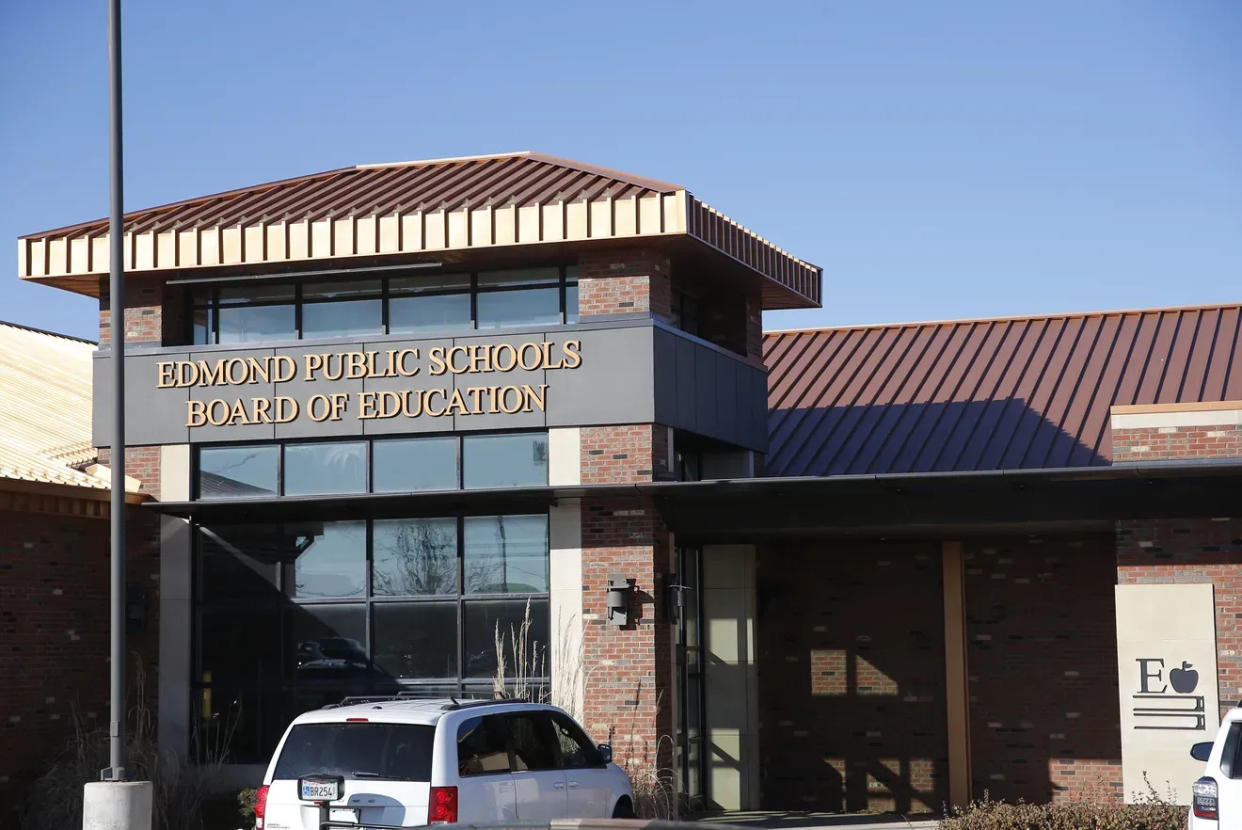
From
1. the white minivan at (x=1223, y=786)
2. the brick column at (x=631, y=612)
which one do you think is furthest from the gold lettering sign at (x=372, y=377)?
the white minivan at (x=1223, y=786)

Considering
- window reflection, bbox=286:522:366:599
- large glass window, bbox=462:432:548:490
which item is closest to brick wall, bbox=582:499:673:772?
large glass window, bbox=462:432:548:490

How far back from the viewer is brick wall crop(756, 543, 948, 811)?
24.5 meters

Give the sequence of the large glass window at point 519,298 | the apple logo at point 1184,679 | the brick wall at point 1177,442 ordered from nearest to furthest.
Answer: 1. the apple logo at point 1184,679
2. the brick wall at point 1177,442
3. the large glass window at point 519,298

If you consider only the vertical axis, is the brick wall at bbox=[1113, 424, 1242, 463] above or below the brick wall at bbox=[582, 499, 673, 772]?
above

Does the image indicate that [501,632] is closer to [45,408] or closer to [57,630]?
[57,630]

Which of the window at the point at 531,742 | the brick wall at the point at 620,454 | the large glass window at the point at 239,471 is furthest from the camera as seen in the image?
the large glass window at the point at 239,471

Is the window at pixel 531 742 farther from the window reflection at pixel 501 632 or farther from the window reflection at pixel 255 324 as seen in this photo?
the window reflection at pixel 255 324

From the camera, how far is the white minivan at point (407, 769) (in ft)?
42.3

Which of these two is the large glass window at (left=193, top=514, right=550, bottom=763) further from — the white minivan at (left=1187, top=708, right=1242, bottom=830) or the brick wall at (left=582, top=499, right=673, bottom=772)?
the white minivan at (left=1187, top=708, right=1242, bottom=830)

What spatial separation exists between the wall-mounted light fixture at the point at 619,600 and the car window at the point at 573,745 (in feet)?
13.8

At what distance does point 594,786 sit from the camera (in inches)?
602

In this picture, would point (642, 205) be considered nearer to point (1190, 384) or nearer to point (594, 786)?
point (594, 786)

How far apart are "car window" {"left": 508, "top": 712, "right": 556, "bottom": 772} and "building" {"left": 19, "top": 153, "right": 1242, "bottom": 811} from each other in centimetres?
493

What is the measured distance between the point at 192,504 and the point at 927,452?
1092 cm
